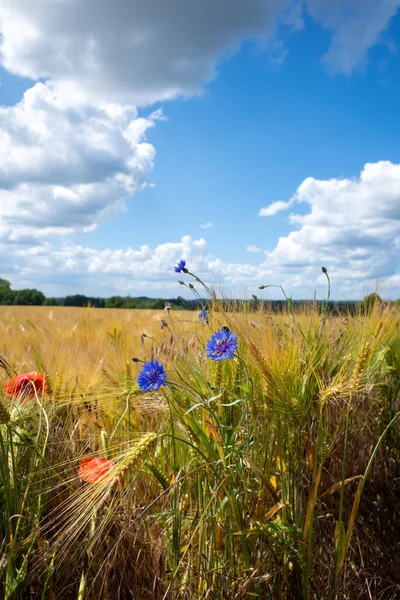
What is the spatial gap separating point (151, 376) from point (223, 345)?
0.53 feet

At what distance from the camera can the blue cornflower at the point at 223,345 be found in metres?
1.05

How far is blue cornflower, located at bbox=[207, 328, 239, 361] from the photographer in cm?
105

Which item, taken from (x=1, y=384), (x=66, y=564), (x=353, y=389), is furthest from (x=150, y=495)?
(x=353, y=389)

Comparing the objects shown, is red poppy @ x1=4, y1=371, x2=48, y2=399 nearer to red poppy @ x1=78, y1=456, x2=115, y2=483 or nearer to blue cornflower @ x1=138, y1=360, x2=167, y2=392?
red poppy @ x1=78, y1=456, x2=115, y2=483

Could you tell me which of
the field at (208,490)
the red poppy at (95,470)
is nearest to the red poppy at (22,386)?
the field at (208,490)

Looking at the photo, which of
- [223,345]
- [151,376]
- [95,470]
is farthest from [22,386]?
[223,345]

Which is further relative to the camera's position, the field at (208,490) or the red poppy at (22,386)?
the red poppy at (22,386)

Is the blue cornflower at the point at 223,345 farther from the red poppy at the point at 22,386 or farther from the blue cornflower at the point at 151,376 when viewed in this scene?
the red poppy at the point at 22,386

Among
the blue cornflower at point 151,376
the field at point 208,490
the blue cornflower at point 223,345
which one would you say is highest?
the blue cornflower at point 223,345

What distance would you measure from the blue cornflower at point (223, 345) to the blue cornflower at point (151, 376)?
4.2 inches

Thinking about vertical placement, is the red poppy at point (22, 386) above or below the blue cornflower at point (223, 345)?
below

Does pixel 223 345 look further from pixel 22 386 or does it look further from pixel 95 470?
pixel 22 386

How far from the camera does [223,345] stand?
1080mm

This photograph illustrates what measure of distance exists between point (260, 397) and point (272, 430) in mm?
135
